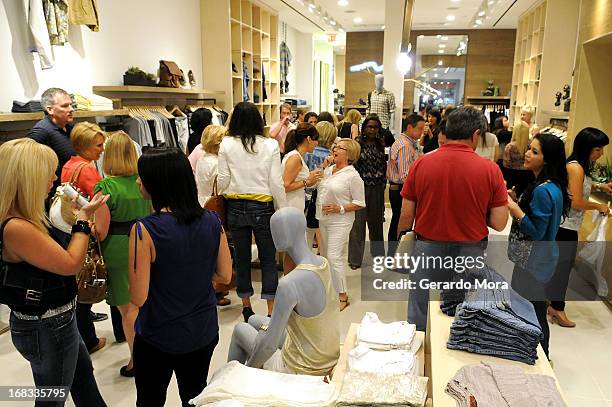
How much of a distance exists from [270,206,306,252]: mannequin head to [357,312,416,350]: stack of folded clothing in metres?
0.44

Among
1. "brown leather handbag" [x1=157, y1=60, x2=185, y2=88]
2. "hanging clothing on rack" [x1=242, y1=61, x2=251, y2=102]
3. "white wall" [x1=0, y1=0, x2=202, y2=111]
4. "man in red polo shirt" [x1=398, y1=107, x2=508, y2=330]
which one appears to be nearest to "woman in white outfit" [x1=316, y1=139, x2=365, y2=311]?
"man in red polo shirt" [x1=398, y1=107, x2=508, y2=330]

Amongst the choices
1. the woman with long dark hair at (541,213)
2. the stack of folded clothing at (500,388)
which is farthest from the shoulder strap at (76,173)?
the woman with long dark hair at (541,213)

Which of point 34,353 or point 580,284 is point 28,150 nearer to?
point 34,353

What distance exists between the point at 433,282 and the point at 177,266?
159 cm

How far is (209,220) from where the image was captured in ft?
5.95

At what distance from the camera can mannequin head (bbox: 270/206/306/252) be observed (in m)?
1.90

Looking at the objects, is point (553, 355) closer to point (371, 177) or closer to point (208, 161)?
point (371, 177)

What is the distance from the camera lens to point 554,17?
8172 millimetres

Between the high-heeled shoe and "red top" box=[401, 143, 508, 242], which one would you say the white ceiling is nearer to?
the high-heeled shoe

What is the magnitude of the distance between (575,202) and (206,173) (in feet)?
8.77

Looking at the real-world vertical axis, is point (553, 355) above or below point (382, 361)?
below

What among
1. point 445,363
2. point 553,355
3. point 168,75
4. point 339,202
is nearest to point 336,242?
point 339,202

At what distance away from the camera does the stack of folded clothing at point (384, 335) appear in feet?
6.07

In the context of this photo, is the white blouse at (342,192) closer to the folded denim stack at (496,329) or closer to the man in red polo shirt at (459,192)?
the man in red polo shirt at (459,192)
